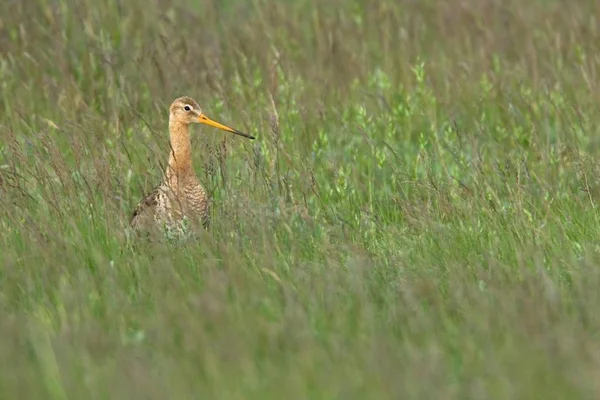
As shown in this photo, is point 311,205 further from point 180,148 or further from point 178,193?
point 178,193

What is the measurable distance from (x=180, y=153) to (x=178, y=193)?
27.8 inches

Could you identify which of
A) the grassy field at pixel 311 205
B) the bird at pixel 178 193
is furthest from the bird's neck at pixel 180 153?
the grassy field at pixel 311 205

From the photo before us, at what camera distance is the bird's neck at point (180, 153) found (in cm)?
665

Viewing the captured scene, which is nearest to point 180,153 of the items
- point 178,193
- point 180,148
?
point 180,148

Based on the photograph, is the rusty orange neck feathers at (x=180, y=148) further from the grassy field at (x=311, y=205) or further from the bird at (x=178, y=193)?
the grassy field at (x=311, y=205)

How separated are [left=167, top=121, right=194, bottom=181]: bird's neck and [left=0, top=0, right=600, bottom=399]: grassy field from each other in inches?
5.2

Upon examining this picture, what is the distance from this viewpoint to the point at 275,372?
13.7 ft

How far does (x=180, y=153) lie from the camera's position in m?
6.86

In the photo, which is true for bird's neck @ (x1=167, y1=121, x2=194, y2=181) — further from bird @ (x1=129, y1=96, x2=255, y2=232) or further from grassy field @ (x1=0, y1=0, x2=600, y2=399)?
grassy field @ (x1=0, y1=0, x2=600, y2=399)

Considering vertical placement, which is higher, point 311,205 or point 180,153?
point 180,153

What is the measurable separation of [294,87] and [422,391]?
469 cm

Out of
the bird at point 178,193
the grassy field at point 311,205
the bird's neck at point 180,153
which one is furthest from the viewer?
the bird's neck at point 180,153

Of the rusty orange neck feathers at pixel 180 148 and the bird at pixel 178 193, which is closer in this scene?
the bird at pixel 178 193

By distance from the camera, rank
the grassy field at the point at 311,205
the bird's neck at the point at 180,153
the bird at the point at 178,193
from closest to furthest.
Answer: the grassy field at the point at 311,205
the bird at the point at 178,193
the bird's neck at the point at 180,153
